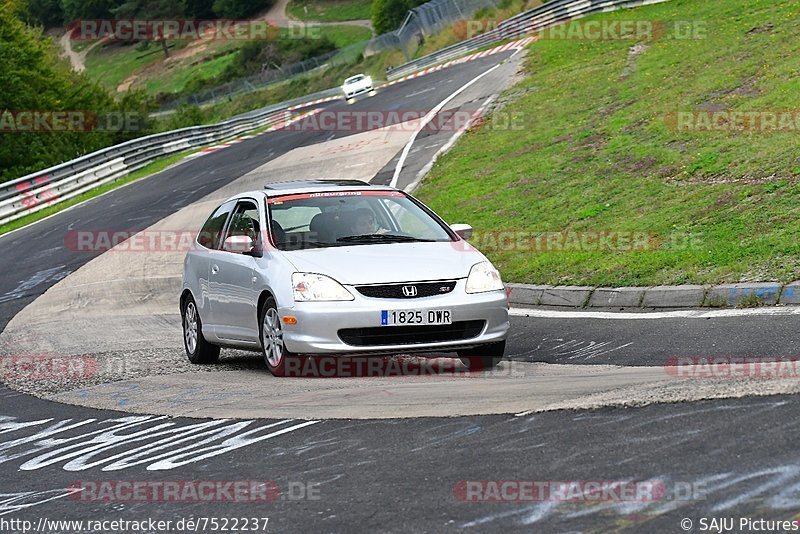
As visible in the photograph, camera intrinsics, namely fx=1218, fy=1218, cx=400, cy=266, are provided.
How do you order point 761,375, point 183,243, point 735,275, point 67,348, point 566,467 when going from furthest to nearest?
point 183,243
point 67,348
point 735,275
point 761,375
point 566,467

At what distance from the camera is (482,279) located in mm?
9609

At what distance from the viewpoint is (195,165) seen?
38469 millimetres

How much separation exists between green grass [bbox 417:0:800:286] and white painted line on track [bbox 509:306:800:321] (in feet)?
2.28

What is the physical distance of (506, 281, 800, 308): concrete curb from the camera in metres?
10.7

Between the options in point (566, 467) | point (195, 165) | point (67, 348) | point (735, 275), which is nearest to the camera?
point (566, 467)

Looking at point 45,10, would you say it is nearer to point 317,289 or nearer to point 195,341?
point 195,341

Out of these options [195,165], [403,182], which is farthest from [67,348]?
[195,165]

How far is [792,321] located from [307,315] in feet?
12.3

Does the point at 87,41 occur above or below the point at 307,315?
above

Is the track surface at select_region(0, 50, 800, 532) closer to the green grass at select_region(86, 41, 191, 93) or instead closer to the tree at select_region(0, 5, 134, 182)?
the tree at select_region(0, 5, 134, 182)

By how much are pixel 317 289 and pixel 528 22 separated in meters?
42.2

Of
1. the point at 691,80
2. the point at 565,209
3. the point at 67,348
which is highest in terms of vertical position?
the point at 691,80

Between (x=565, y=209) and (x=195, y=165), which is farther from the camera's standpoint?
(x=195, y=165)

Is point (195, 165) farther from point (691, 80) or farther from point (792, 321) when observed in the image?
point (792, 321)
